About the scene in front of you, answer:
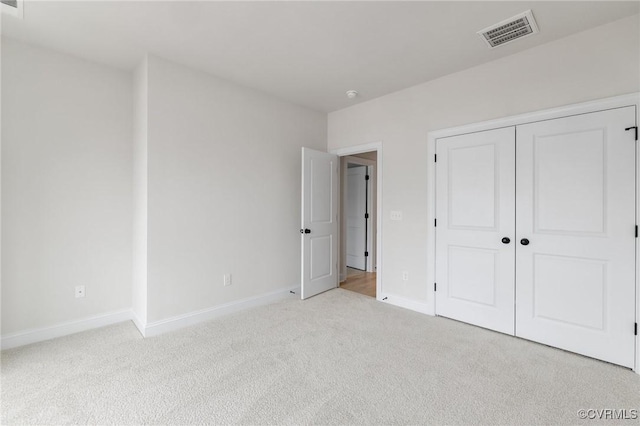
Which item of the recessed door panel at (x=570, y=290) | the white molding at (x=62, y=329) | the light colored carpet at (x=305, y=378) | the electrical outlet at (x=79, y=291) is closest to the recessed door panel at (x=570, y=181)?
the recessed door panel at (x=570, y=290)

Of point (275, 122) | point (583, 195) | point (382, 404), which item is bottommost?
point (382, 404)

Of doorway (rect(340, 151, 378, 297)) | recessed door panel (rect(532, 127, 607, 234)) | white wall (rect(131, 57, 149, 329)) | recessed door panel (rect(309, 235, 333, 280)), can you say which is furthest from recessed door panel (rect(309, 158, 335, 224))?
recessed door panel (rect(532, 127, 607, 234))

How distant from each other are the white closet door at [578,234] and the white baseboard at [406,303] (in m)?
0.87

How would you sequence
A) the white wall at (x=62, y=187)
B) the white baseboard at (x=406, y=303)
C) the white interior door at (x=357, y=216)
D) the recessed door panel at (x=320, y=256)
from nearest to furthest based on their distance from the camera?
the white wall at (x=62, y=187) → the white baseboard at (x=406, y=303) → the recessed door panel at (x=320, y=256) → the white interior door at (x=357, y=216)

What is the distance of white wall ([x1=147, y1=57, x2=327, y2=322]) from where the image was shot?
275cm

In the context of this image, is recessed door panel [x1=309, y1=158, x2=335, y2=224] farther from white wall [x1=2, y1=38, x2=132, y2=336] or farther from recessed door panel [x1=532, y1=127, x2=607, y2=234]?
recessed door panel [x1=532, y1=127, x2=607, y2=234]

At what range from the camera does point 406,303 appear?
3.45m

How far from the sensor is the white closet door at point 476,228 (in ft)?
8.95

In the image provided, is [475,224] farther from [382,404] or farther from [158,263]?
[158,263]

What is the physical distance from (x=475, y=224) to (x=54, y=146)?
411 centimetres

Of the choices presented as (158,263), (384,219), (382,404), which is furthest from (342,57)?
(382,404)

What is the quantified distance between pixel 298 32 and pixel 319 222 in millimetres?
2313

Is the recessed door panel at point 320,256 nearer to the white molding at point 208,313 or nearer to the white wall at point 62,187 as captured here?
the white molding at point 208,313

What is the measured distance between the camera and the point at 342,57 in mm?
2730
